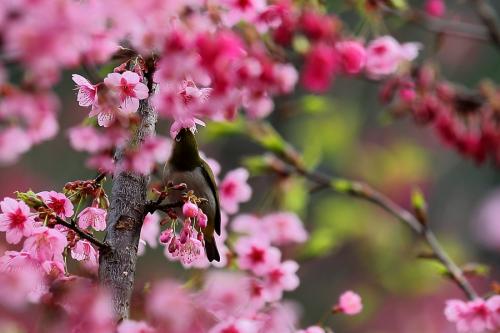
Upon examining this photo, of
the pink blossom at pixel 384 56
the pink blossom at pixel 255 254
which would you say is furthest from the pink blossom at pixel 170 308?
the pink blossom at pixel 384 56

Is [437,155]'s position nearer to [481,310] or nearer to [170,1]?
[481,310]

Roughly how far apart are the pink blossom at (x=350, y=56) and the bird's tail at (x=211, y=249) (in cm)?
72

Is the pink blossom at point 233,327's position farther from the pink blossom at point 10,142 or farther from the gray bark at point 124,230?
the pink blossom at point 10,142

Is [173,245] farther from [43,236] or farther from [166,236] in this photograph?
A: [43,236]

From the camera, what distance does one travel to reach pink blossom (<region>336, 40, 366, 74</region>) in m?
2.74

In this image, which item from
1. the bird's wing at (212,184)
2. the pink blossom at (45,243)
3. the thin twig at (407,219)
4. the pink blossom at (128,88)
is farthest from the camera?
the thin twig at (407,219)

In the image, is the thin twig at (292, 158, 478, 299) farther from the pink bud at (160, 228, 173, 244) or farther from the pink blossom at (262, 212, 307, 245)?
the pink bud at (160, 228, 173, 244)

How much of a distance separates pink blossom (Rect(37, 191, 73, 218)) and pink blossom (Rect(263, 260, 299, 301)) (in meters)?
0.79

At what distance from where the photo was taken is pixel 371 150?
9922 millimetres

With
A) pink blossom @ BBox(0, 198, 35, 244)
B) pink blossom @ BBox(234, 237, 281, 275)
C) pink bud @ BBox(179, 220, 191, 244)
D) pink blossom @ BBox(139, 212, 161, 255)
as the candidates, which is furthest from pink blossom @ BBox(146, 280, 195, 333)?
pink blossom @ BBox(234, 237, 281, 275)

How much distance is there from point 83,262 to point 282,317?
590mm

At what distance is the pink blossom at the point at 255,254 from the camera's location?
2.88 meters

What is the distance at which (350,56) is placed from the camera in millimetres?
2752

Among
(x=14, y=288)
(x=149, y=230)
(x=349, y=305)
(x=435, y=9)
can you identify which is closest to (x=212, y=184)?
(x=149, y=230)
